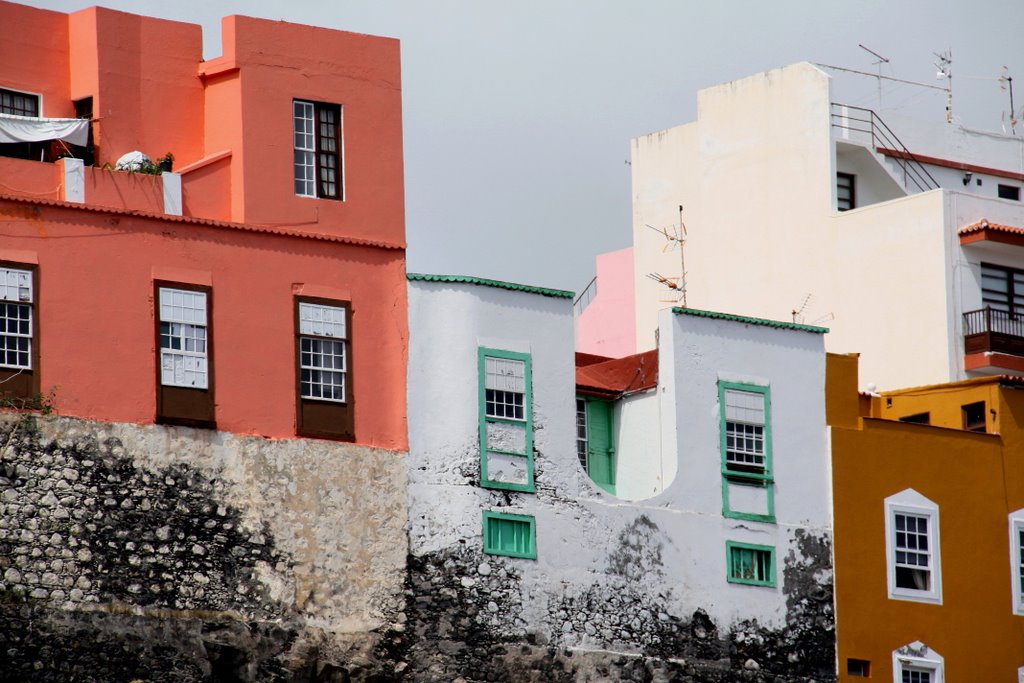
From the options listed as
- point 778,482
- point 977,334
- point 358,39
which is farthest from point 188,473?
point 977,334

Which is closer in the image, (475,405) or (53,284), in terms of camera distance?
(53,284)

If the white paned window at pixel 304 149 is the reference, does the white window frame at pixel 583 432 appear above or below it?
below

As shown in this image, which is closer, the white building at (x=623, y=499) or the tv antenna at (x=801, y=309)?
the white building at (x=623, y=499)

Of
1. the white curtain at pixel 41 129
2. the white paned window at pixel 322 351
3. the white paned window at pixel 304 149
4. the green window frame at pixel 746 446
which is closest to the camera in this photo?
the white curtain at pixel 41 129

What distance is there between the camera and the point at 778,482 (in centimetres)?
5009

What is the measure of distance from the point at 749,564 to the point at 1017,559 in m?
6.88

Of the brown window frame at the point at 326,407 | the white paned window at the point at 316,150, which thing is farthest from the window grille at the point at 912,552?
the white paned window at the point at 316,150

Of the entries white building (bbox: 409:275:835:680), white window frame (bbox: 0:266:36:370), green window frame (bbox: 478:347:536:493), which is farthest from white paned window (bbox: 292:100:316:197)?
white window frame (bbox: 0:266:36:370)

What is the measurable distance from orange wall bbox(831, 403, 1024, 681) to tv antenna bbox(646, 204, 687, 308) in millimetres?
11763

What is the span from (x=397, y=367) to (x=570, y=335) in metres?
3.96

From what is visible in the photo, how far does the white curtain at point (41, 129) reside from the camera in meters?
44.0

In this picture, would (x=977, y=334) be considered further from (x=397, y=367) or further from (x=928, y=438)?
(x=397, y=367)

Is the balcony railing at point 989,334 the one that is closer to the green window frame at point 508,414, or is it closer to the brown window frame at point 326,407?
the green window frame at point 508,414

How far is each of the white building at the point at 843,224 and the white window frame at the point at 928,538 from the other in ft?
21.1
